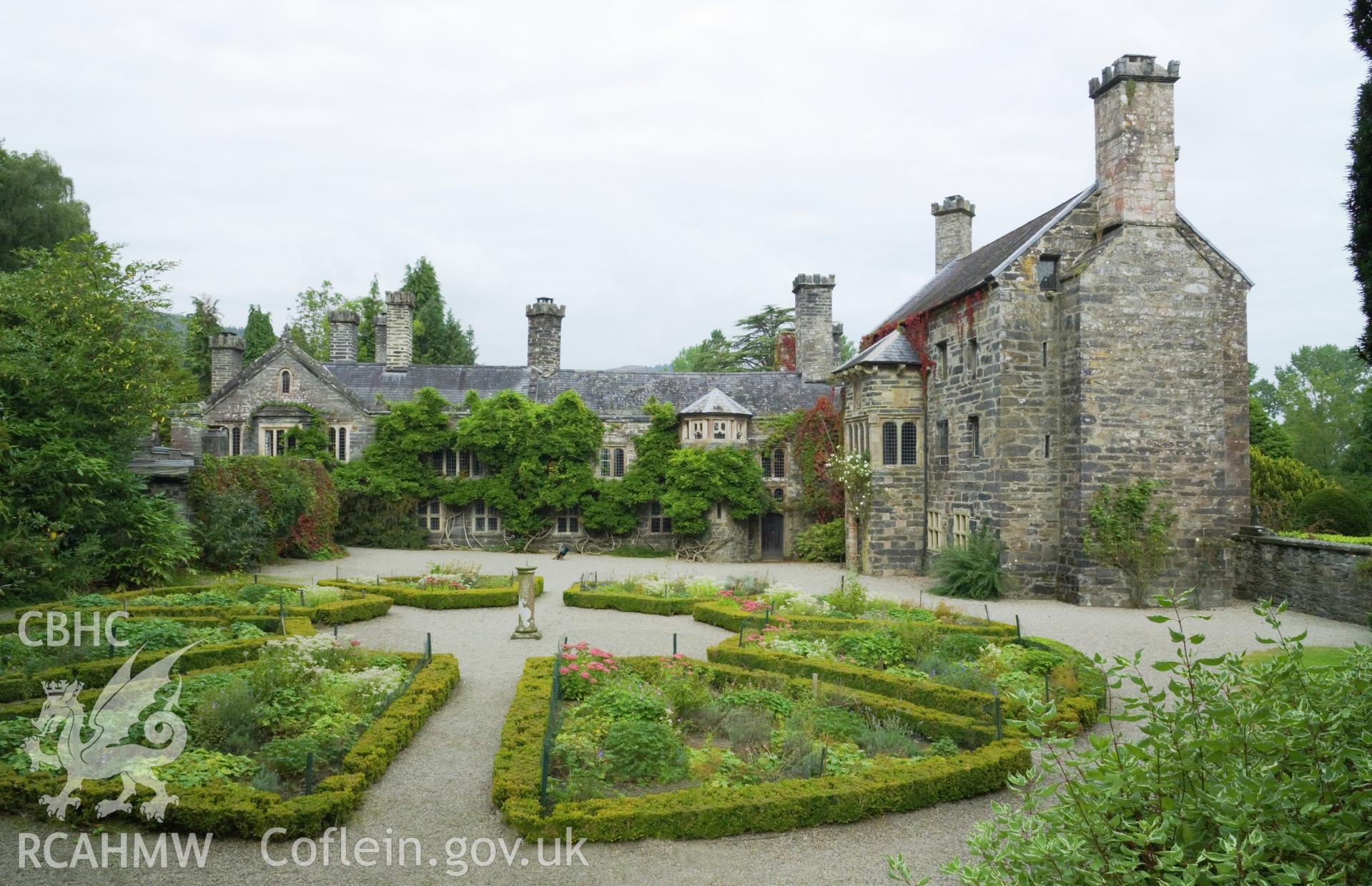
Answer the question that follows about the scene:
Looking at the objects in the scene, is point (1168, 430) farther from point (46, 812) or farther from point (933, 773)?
point (46, 812)

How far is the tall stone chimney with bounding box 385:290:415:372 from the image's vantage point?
36.0 metres

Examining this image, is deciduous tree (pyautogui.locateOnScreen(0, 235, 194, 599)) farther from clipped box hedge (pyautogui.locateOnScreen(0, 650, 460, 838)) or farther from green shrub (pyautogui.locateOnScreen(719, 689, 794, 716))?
green shrub (pyautogui.locateOnScreen(719, 689, 794, 716))

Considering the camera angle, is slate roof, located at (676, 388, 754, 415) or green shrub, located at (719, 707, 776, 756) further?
slate roof, located at (676, 388, 754, 415)

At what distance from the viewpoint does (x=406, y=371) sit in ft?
119

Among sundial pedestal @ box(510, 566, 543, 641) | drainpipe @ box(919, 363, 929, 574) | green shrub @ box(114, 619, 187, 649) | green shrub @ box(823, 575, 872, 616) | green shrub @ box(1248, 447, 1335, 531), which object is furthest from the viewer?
green shrub @ box(1248, 447, 1335, 531)

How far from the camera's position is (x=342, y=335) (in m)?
38.4

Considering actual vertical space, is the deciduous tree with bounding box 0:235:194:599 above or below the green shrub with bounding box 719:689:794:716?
above

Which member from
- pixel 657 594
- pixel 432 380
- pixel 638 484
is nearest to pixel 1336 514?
pixel 657 594

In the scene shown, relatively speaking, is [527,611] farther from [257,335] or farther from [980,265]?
[257,335]

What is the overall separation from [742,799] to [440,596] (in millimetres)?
12498

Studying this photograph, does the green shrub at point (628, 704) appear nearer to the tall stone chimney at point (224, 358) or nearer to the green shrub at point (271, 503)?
the green shrub at point (271, 503)

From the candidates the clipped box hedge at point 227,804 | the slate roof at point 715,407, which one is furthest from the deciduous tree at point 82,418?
the slate roof at point 715,407

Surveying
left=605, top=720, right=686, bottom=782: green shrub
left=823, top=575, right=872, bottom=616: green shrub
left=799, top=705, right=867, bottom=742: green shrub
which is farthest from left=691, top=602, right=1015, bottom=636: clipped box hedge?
left=605, top=720, right=686, bottom=782: green shrub

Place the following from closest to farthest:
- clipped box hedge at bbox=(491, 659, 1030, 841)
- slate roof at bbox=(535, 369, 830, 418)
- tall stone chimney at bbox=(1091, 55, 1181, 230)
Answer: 1. clipped box hedge at bbox=(491, 659, 1030, 841)
2. tall stone chimney at bbox=(1091, 55, 1181, 230)
3. slate roof at bbox=(535, 369, 830, 418)
